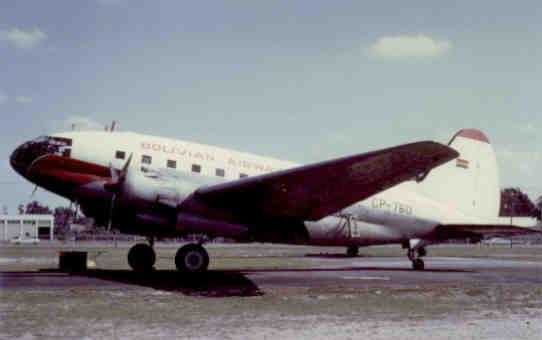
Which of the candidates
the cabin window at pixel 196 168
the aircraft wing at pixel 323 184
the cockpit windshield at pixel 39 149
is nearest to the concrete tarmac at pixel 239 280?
the aircraft wing at pixel 323 184

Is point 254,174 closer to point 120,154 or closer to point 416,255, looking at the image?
point 120,154

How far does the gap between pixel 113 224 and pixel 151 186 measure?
2500 millimetres

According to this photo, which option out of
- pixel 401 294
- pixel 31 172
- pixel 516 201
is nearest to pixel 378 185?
pixel 401 294

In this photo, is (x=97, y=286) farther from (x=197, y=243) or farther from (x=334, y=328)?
(x=334, y=328)

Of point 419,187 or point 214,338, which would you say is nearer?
point 214,338

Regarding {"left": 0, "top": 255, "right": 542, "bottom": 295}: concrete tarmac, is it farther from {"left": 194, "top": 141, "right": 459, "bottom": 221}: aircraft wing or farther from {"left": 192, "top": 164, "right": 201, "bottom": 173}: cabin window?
{"left": 192, "top": 164, "right": 201, "bottom": 173}: cabin window

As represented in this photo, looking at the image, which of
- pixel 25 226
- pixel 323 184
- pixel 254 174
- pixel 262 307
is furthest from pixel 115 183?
pixel 25 226

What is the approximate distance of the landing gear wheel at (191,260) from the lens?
1648 cm

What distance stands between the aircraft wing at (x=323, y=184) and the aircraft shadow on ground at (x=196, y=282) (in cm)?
222

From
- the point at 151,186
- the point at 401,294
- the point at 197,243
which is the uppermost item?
the point at 151,186

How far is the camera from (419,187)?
22.0 meters

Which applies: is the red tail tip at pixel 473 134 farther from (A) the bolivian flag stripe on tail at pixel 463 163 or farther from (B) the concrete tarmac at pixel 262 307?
(B) the concrete tarmac at pixel 262 307

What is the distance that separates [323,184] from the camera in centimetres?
1544

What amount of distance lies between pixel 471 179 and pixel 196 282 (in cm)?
1246
